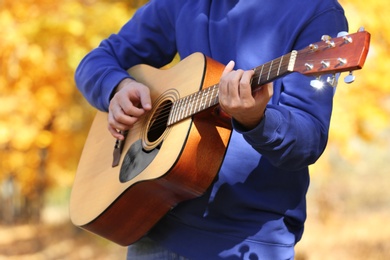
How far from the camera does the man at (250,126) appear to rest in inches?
67.6

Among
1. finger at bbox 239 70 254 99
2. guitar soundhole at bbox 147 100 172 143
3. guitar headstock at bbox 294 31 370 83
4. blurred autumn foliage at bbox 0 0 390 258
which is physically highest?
finger at bbox 239 70 254 99

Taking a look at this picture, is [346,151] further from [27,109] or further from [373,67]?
[27,109]

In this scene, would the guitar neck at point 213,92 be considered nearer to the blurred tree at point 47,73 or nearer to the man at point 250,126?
the man at point 250,126

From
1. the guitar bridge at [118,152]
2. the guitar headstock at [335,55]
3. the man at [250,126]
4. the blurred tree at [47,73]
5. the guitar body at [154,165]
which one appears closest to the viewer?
the guitar headstock at [335,55]

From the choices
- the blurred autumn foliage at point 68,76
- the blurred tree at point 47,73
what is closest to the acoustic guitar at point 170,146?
the blurred autumn foliage at point 68,76

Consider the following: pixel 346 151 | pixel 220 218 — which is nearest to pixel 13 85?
pixel 346 151

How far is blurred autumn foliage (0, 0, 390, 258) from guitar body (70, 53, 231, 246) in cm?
170

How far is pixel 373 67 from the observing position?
158 inches

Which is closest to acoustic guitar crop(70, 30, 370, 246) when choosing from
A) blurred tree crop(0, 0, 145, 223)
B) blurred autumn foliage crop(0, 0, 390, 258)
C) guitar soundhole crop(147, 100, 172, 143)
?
guitar soundhole crop(147, 100, 172, 143)

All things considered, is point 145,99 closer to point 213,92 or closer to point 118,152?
point 118,152

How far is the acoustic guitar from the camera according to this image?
65.1 inches

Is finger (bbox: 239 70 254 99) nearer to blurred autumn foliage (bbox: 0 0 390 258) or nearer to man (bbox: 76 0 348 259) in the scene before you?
man (bbox: 76 0 348 259)

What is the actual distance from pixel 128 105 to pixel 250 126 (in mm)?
569

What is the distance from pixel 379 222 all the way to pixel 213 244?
217 inches
